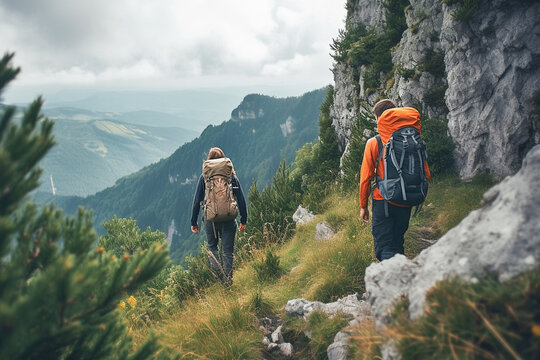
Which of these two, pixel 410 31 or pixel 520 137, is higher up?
pixel 410 31

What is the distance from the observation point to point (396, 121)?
12.9ft

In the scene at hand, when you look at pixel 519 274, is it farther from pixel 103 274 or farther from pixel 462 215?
pixel 462 215

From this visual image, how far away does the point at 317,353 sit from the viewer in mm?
3326

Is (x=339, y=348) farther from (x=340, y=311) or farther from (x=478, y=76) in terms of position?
(x=478, y=76)

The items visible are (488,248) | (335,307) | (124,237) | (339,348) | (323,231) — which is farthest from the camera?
(124,237)

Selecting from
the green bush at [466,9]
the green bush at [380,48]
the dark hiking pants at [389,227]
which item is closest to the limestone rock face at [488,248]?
the dark hiking pants at [389,227]

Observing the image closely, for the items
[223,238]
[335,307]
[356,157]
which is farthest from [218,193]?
[356,157]

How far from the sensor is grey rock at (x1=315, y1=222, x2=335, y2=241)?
7.20 metres

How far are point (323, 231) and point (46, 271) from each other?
6370 mm

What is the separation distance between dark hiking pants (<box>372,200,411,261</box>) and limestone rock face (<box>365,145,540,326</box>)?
1.53 m

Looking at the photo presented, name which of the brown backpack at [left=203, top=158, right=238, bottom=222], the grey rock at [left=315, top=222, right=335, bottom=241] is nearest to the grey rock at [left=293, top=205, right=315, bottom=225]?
the grey rock at [left=315, top=222, right=335, bottom=241]

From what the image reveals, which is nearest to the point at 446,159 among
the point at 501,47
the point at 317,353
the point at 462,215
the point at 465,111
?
the point at 465,111

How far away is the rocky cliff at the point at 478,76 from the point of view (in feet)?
25.5

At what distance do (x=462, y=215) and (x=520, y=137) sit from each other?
360cm
